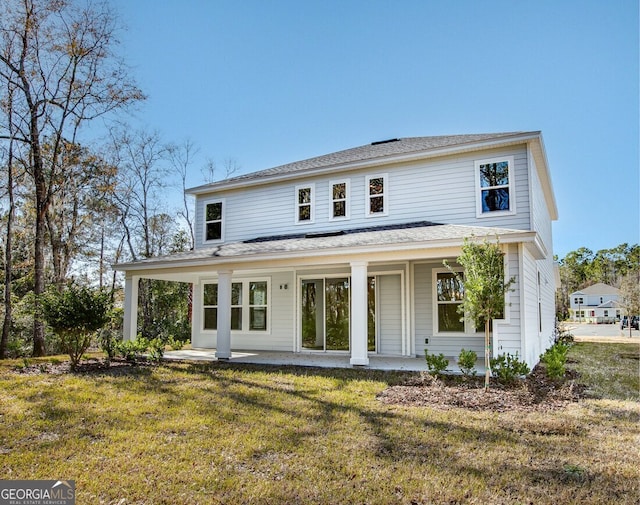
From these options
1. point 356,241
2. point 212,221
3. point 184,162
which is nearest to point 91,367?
point 212,221

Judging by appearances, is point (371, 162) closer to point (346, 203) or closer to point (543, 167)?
point (346, 203)

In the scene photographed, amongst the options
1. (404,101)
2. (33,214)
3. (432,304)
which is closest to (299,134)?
(404,101)

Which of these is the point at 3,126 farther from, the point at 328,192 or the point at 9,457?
the point at 9,457

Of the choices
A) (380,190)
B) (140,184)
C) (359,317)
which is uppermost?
(140,184)

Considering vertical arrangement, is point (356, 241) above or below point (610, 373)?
above

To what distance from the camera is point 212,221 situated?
48.6 ft

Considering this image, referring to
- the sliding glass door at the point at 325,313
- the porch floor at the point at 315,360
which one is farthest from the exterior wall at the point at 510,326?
the sliding glass door at the point at 325,313

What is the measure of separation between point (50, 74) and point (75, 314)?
345 inches

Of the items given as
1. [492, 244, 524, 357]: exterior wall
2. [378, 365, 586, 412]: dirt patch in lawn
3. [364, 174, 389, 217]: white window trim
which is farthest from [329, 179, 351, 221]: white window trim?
[378, 365, 586, 412]: dirt patch in lawn

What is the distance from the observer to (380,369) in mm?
9141

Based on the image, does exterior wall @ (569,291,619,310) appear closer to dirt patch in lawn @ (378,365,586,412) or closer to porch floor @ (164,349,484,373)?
porch floor @ (164,349,484,373)

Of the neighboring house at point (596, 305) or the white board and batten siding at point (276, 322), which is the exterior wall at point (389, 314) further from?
the neighboring house at point (596, 305)

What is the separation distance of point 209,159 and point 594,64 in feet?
63.1

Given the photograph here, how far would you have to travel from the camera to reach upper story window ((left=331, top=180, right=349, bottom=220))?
12.6 m
